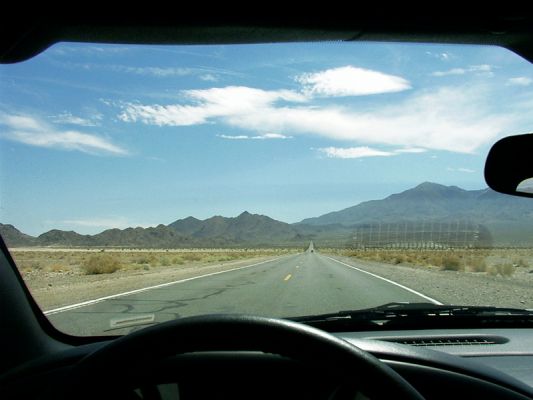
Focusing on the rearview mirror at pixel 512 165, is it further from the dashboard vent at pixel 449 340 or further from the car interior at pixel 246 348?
the dashboard vent at pixel 449 340

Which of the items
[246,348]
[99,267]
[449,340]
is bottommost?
[99,267]

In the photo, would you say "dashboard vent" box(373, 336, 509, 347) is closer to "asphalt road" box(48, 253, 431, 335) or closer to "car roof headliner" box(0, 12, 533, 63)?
"car roof headliner" box(0, 12, 533, 63)

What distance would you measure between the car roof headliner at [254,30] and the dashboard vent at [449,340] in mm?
2683

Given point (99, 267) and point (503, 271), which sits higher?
point (503, 271)

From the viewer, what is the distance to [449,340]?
549 cm

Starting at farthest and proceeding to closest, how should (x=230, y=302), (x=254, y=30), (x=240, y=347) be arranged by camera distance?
1. (x=230, y=302)
2. (x=254, y=30)
3. (x=240, y=347)

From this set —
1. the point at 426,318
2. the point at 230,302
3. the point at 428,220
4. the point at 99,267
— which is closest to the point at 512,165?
the point at 426,318

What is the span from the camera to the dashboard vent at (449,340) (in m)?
5.39

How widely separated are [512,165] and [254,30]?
1.55 m

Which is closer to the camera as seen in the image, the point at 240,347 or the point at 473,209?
the point at 240,347

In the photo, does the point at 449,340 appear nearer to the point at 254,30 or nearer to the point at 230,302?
the point at 254,30

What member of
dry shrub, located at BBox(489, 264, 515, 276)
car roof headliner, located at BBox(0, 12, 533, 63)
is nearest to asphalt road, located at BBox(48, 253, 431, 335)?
car roof headliner, located at BBox(0, 12, 533, 63)

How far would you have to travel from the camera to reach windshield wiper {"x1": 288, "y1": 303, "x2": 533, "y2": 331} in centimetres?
577

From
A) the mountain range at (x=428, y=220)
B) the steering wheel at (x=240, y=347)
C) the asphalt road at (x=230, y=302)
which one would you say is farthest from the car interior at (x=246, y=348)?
the asphalt road at (x=230, y=302)
